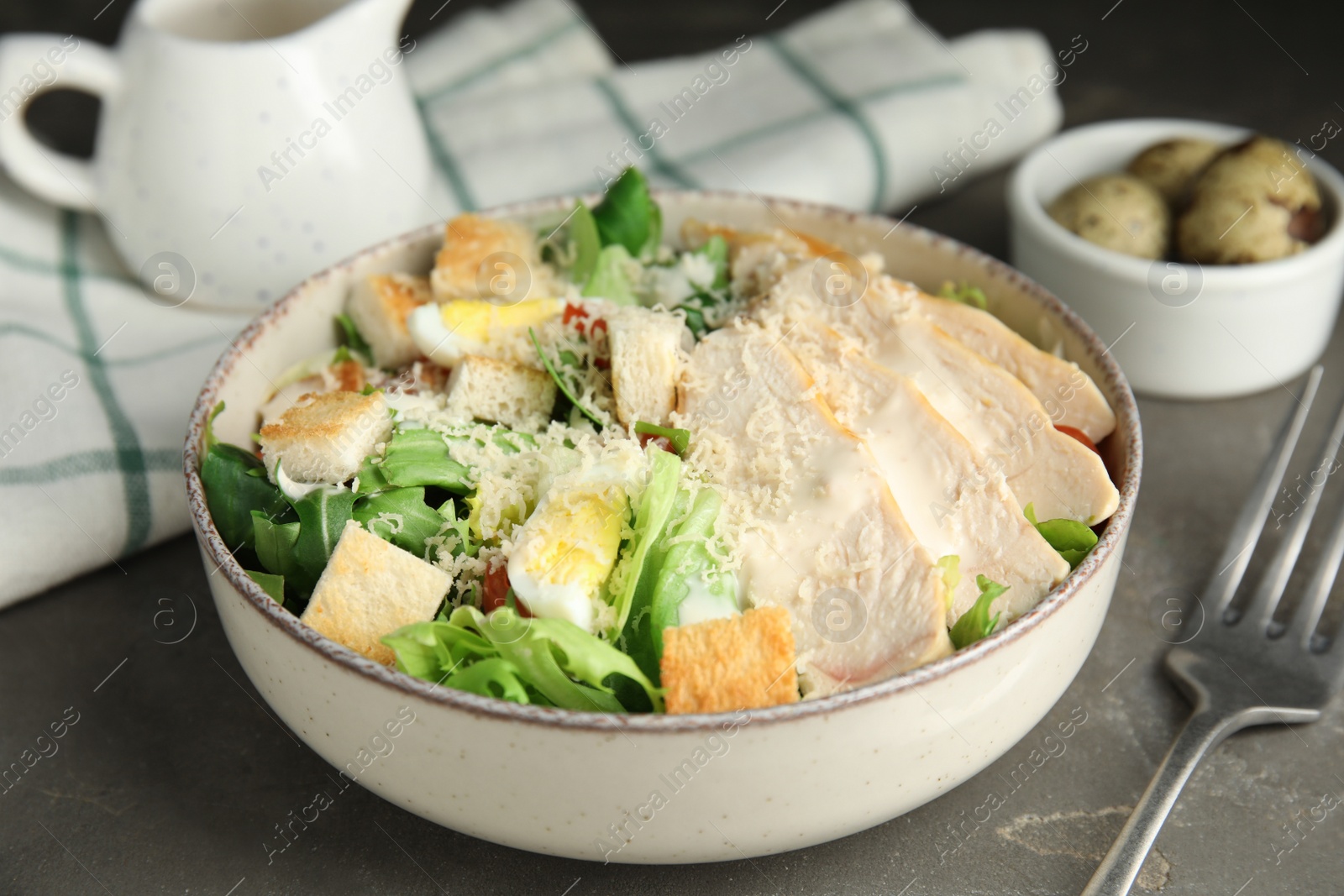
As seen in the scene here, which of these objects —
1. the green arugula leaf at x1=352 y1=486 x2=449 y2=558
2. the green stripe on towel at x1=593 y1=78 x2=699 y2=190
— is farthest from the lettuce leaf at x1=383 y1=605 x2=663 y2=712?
the green stripe on towel at x1=593 y1=78 x2=699 y2=190

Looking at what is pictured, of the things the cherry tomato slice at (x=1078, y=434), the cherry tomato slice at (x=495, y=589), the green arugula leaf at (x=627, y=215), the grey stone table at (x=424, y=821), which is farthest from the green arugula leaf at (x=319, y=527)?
the cherry tomato slice at (x=1078, y=434)

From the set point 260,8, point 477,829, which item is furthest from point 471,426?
point 260,8

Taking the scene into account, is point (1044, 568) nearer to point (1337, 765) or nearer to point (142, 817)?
point (1337, 765)

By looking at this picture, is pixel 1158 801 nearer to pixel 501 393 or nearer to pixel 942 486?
pixel 942 486

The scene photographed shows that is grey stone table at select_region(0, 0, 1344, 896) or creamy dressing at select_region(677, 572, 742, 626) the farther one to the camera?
grey stone table at select_region(0, 0, 1344, 896)

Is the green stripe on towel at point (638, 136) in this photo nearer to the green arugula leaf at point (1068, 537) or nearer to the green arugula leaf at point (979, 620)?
the green arugula leaf at point (1068, 537)

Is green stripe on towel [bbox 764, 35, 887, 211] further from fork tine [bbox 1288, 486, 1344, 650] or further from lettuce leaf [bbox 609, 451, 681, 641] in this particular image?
lettuce leaf [bbox 609, 451, 681, 641]
